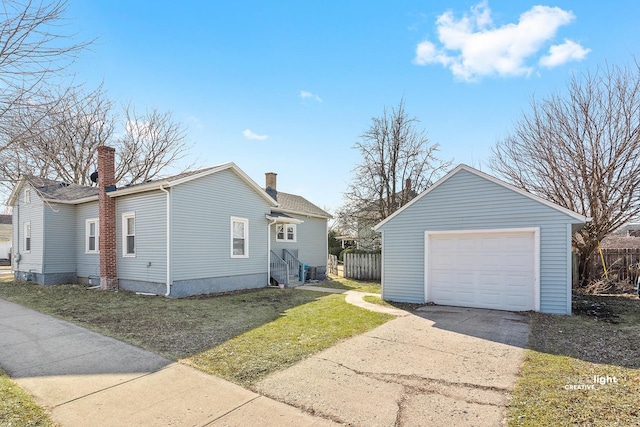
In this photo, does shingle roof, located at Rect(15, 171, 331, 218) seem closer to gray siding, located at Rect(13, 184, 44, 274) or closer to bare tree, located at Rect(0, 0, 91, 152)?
gray siding, located at Rect(13, 184, 44, 274)

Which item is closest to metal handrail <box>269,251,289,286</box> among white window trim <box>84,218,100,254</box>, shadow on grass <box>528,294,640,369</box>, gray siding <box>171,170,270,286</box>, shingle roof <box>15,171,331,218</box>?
gray siding <box>171,170,270,286</box>

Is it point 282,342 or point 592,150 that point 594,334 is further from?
point 592,150

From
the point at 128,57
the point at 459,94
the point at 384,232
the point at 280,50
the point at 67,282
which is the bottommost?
the point at 67,282

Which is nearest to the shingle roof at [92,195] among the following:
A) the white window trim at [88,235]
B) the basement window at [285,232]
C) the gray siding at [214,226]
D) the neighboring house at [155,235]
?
the neighboring house at [155,235]

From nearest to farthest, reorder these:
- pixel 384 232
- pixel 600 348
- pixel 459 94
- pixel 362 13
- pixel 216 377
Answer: pixel 216 377 → pixel 600 348 → pixel 362 13 → pixel 384 232 → pixel 459 94

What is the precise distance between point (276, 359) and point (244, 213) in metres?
9.71

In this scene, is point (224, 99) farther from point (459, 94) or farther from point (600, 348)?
point (600, 348)

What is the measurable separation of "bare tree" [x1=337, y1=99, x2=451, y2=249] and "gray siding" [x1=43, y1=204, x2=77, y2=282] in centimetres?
1433

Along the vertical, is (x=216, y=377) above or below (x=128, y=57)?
below

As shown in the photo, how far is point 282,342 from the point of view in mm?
6492

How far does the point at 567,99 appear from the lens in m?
14.4

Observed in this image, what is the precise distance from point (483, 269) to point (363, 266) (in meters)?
9.61

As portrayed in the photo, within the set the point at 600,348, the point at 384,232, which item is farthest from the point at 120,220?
the point at 600,348

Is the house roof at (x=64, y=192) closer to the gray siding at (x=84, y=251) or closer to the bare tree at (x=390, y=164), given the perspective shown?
the gray siding at (x=84, y=251)
